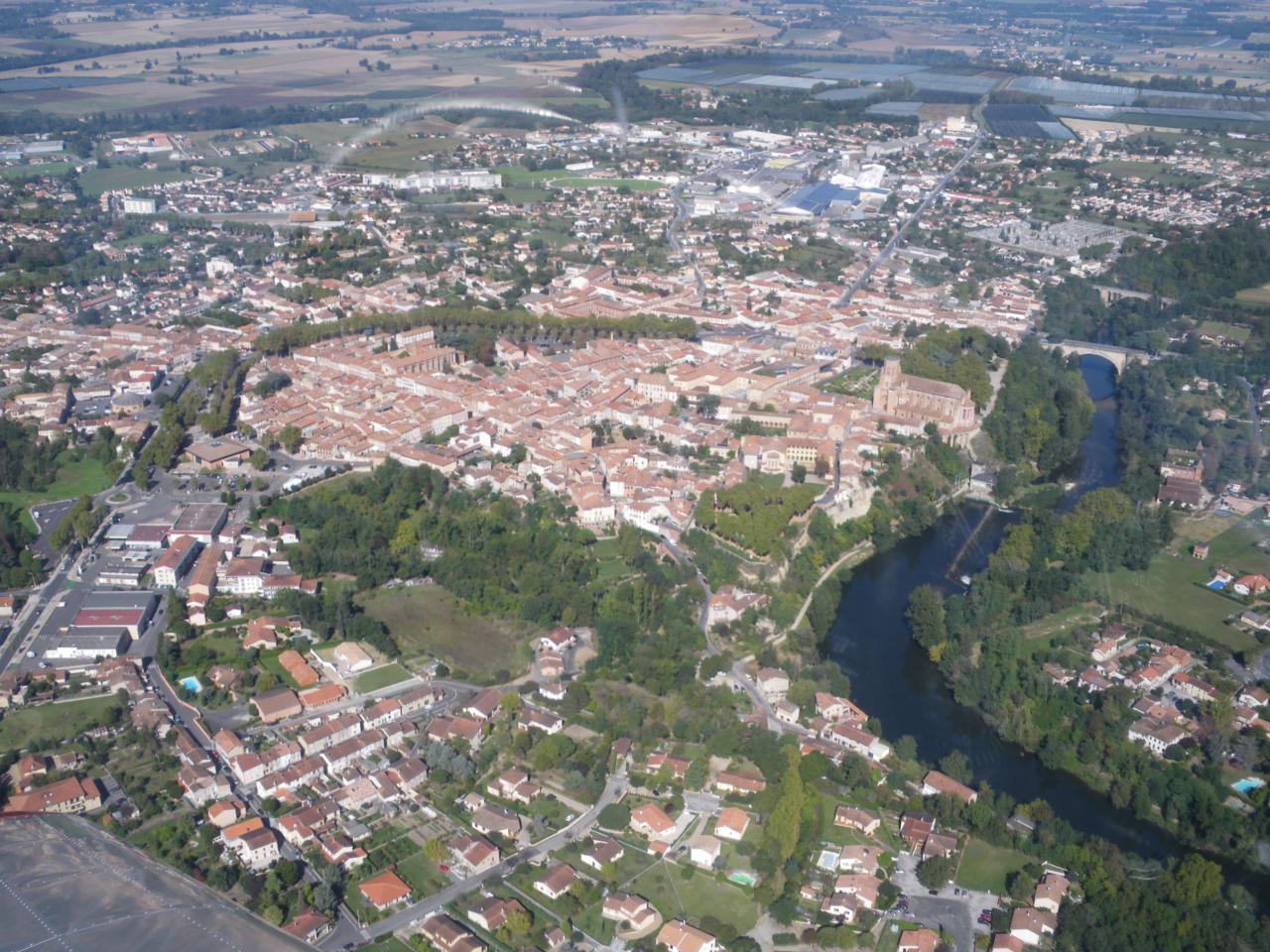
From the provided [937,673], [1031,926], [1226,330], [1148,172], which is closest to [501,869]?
[1031,926]

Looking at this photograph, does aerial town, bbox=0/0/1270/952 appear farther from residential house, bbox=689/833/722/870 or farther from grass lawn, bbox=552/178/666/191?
grass lawn, bbox=552/178/666/191

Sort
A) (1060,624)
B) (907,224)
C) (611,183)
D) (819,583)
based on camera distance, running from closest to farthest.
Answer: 1. (1060,624)
2. (819,583)
3. (907,224)
4. (611,183)

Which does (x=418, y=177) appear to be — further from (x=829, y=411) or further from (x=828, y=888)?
(x=828, y=888)

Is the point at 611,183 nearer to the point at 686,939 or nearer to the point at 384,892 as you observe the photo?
the point at 384,892

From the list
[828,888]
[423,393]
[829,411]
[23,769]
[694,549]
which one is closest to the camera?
[828,888]

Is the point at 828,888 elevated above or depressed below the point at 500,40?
below

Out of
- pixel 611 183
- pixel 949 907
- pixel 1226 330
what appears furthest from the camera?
pixel 611 183

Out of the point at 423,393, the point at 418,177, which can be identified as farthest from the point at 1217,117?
the point at 423,393
